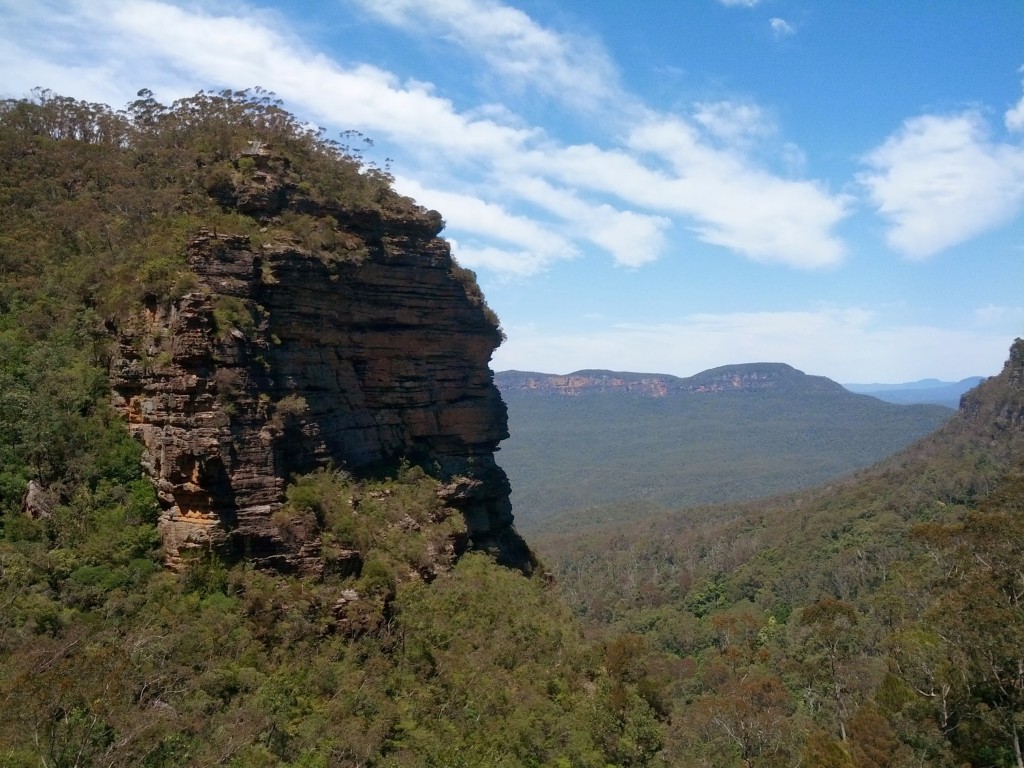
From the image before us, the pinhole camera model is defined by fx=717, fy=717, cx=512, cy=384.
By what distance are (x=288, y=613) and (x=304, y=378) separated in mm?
8326

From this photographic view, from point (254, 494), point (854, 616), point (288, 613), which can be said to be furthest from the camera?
point (854, 616)

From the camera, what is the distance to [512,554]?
111 feet

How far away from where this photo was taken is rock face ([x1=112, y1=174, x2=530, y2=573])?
20.1 m

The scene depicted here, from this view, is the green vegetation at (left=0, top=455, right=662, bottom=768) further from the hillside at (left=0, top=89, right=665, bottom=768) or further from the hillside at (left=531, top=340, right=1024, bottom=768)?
the hillside at (left=531, top=340, right=1024, bottom=768)

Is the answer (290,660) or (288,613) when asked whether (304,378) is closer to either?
(288,613)

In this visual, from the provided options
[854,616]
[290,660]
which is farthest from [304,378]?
[854,616]

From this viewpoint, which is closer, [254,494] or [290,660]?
[290,660]

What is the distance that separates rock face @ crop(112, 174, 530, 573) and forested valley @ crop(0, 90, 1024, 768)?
29.0 inches

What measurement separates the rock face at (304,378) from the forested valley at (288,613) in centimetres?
74

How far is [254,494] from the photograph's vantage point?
20625 mm

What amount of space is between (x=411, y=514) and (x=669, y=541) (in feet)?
275

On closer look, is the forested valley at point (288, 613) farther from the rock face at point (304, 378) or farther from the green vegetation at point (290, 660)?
the rock face at point (304, 378)

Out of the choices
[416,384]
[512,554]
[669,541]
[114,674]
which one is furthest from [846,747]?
[669,541]

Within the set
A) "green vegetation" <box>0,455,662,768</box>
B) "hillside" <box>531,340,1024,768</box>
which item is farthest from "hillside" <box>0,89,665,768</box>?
"hillside" <box>531,340,1024,768</box>
